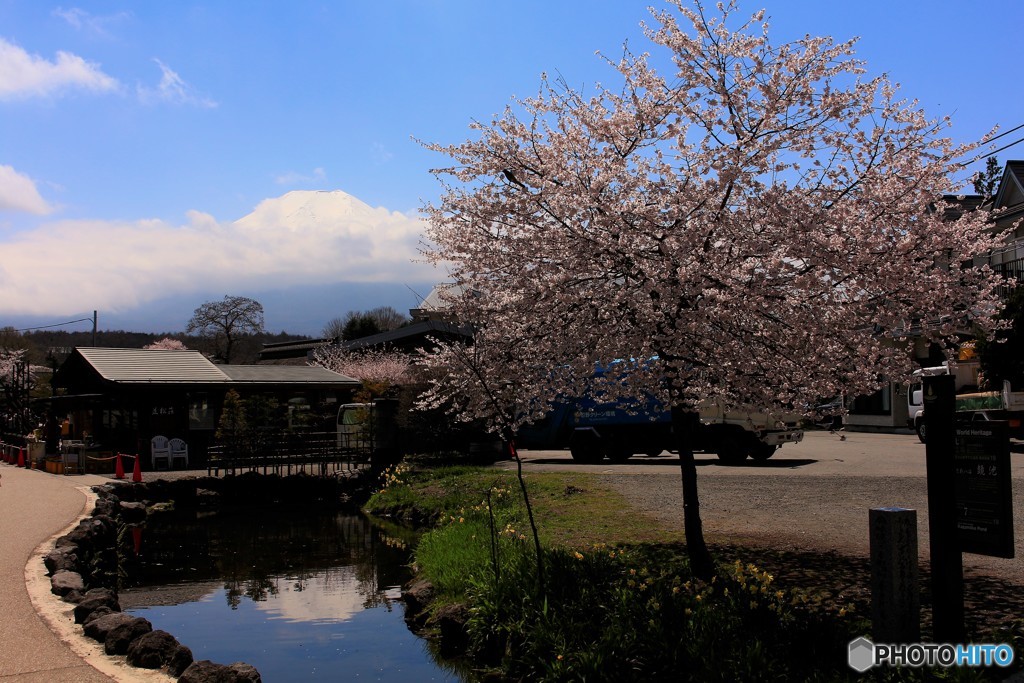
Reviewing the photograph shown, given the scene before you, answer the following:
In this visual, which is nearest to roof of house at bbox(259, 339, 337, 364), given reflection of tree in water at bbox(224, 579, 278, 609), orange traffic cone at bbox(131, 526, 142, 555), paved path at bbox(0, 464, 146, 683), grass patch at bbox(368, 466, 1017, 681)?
orange traffic cone at bbox(131, 526, 142, 555)

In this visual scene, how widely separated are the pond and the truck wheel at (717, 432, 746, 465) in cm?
998

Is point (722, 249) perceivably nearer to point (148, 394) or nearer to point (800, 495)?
point (800, 495)

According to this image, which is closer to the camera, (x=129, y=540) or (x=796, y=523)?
(x=796, y=523)

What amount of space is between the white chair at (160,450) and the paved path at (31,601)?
24.6 feet

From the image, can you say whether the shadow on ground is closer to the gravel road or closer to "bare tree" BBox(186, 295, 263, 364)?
the gravel road

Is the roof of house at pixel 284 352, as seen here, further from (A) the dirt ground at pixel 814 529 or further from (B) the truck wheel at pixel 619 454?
(A) the dirt ground at pixel 814 529

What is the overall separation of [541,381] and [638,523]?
429 centimetres

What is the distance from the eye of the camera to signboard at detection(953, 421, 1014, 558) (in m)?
5.93

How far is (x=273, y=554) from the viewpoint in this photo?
1527 centimetres

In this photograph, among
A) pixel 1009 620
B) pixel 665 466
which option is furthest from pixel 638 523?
pixel 665 466

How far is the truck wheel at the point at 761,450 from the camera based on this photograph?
892 inches

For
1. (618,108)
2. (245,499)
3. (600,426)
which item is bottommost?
(245,499)

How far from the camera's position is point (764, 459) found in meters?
23.3

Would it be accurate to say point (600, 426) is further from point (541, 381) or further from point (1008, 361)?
point (541, 381)
